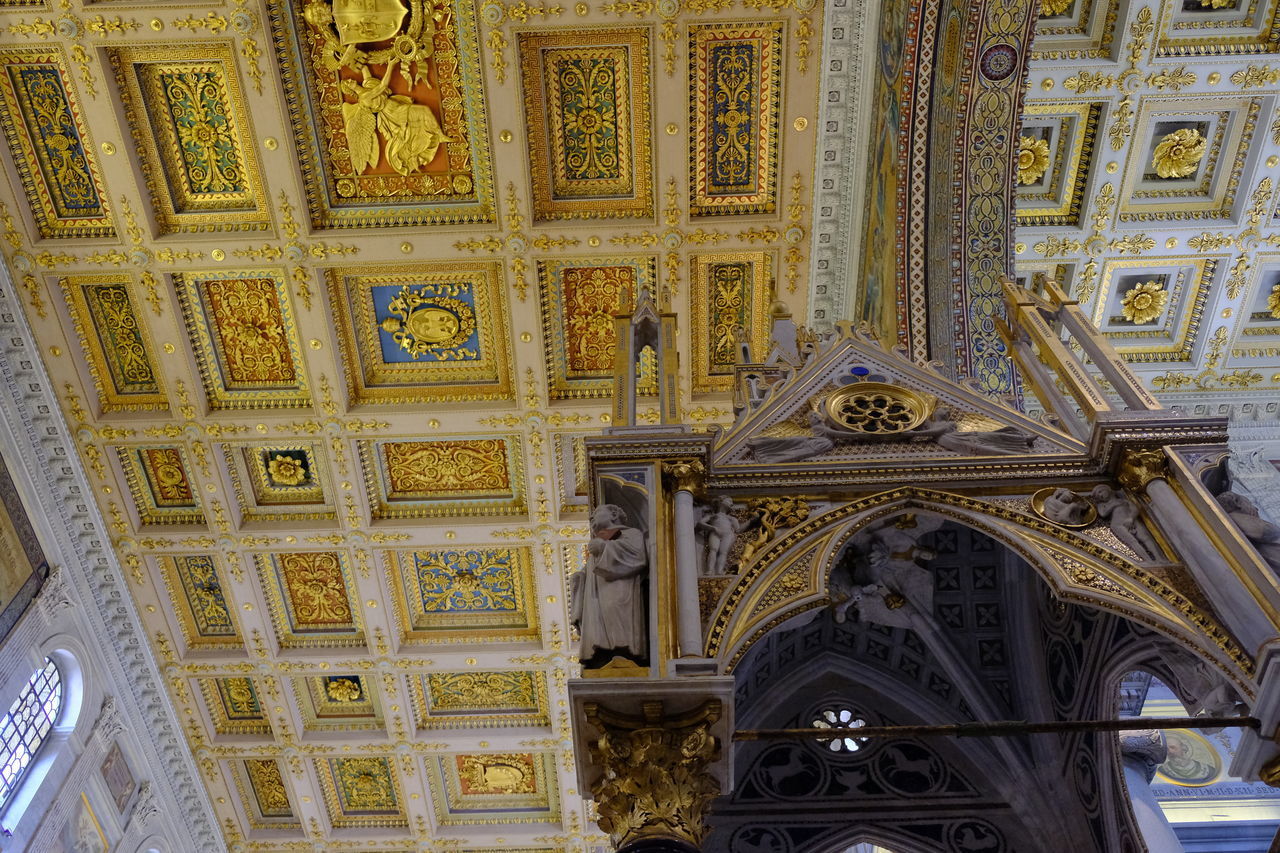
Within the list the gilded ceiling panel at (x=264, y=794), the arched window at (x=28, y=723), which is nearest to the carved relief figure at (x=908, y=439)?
the arched window at (x=28, y=723)

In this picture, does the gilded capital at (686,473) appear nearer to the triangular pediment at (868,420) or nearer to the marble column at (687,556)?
the marble column at (687,556)

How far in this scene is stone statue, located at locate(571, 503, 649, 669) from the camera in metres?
5.73

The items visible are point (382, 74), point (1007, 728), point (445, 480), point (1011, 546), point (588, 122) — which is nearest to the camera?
point (1007, 728)

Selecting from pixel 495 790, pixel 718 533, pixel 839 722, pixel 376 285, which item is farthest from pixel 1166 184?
pixel 495 790

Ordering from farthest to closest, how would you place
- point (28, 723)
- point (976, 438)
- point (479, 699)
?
point (479, 699) < point (28, 723) < point (976, 438)

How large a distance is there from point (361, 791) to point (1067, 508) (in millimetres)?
13616

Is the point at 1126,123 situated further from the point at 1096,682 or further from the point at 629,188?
the point at 1096,682

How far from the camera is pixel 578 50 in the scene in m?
12.4

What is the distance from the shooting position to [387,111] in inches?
492

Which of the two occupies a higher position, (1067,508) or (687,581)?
(1067,508)

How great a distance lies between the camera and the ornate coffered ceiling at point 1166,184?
12883 mm

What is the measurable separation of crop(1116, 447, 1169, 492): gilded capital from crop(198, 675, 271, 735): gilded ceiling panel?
13.0 meters

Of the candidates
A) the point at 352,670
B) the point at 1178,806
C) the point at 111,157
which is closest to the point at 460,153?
the point at 111,157

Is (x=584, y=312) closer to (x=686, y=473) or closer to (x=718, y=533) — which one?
(x=686, y=473)
